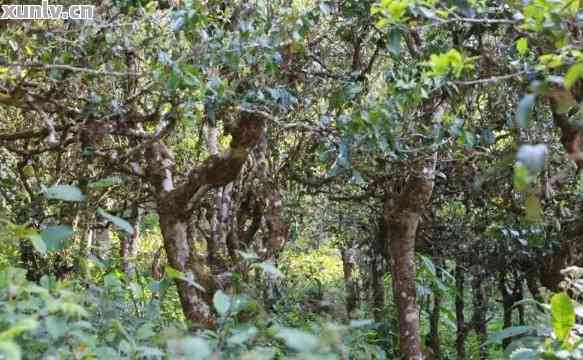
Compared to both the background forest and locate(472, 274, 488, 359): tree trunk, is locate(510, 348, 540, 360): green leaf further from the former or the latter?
locate(472, 274, 488, 359): tree trunk

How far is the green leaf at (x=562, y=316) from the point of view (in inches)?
81.4

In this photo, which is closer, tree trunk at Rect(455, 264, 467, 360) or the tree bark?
the tree bark

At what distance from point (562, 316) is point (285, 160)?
3109 mm

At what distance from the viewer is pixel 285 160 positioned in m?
4.98

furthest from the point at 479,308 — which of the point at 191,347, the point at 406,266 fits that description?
the point at 191,347

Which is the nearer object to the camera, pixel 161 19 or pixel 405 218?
pixel 161 19

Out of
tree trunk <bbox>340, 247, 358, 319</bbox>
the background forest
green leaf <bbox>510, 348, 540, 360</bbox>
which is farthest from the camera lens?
tree trunk <bbox>340, 247, 358, 319</bbox>

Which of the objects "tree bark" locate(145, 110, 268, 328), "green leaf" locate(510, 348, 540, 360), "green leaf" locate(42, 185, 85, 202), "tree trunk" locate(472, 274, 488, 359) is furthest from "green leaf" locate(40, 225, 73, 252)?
"tree trunk" locate(472, 274, 488, 359)

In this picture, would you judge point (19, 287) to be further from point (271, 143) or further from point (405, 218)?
point (271, 143)

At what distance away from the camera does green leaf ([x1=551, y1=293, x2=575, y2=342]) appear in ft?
6.79

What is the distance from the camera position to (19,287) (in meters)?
1.75

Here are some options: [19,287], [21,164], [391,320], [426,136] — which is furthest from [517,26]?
[391,320]

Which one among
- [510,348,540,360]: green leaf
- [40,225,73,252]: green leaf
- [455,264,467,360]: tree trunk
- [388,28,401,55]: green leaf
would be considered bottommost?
[510,348,540,360]: green leaf

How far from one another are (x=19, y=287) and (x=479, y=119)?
3102 millimetres
